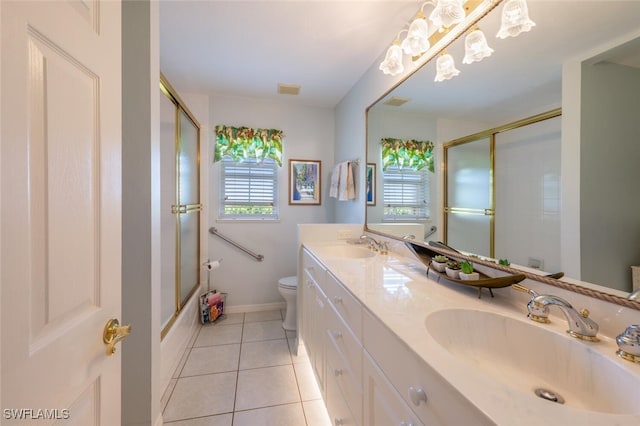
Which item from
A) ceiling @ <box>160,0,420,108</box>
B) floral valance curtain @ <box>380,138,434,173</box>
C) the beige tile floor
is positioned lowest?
the beige tile floor

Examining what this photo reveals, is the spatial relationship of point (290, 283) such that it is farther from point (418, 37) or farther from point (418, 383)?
point (418, 37)

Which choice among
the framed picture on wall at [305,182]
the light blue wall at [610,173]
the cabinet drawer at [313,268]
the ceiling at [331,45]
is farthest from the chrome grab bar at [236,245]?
the light blue wall at [610,173]

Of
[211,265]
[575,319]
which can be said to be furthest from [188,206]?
[575,319]

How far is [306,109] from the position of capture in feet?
10.1

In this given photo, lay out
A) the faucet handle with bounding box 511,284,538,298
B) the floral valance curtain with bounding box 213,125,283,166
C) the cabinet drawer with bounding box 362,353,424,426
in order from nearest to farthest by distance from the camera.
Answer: the cabinet drawer with bounding box 362,353,424,426 → the faucet handle with bounding box 511,284,538,298 → the floral valance curtain with bounding box 213,125,283,166

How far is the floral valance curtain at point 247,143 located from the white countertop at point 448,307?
1.78 metres

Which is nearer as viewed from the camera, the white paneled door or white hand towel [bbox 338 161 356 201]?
the white paneled door

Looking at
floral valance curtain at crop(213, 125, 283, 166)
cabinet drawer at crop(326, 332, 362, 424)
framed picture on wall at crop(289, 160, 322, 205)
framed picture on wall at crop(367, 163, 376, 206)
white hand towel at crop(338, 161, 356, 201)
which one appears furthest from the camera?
framed picture on wall at crop(289, 160, 322, 205)

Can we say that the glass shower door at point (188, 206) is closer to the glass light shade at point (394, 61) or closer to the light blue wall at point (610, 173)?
the glass light shade at point (394, 61)

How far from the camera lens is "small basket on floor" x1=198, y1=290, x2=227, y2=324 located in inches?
103

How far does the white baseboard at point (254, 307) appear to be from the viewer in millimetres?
2904

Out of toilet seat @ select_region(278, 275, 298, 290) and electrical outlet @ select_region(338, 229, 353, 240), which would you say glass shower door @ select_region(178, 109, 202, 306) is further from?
electrical outlet @ select_region(338, 229, 353, 240)

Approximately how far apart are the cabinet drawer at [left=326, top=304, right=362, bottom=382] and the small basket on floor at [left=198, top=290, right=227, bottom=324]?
1755 mm

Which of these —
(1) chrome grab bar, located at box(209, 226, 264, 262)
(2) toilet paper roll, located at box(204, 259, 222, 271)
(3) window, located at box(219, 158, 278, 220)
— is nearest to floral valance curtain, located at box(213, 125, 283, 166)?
(3) window, located at box(219, 158, 278, 220)
